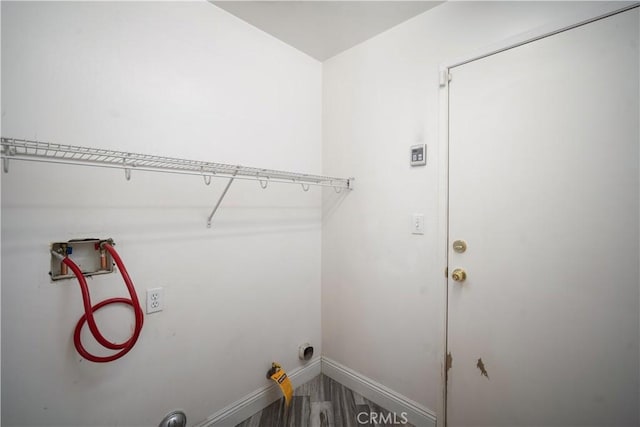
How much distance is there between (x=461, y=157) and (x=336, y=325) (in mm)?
1468

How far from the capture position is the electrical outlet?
4.23 feet

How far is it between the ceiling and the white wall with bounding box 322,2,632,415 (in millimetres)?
83

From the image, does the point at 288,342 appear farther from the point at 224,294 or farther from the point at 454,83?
the point at 454,83

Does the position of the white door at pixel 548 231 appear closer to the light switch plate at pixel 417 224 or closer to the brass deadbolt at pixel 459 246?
the brass deadbolt at pixel 459 246

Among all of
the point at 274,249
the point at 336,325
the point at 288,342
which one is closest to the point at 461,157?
the point at 274,249

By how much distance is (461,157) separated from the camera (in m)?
1.43

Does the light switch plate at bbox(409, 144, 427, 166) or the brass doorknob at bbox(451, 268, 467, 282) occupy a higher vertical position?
the light switch plate at bbox(409, 144, 427, 166)

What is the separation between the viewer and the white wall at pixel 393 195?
149cm

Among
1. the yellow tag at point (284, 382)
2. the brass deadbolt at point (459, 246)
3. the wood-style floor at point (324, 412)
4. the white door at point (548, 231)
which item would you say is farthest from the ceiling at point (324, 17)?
the wood-style floor at point (324, 412)
